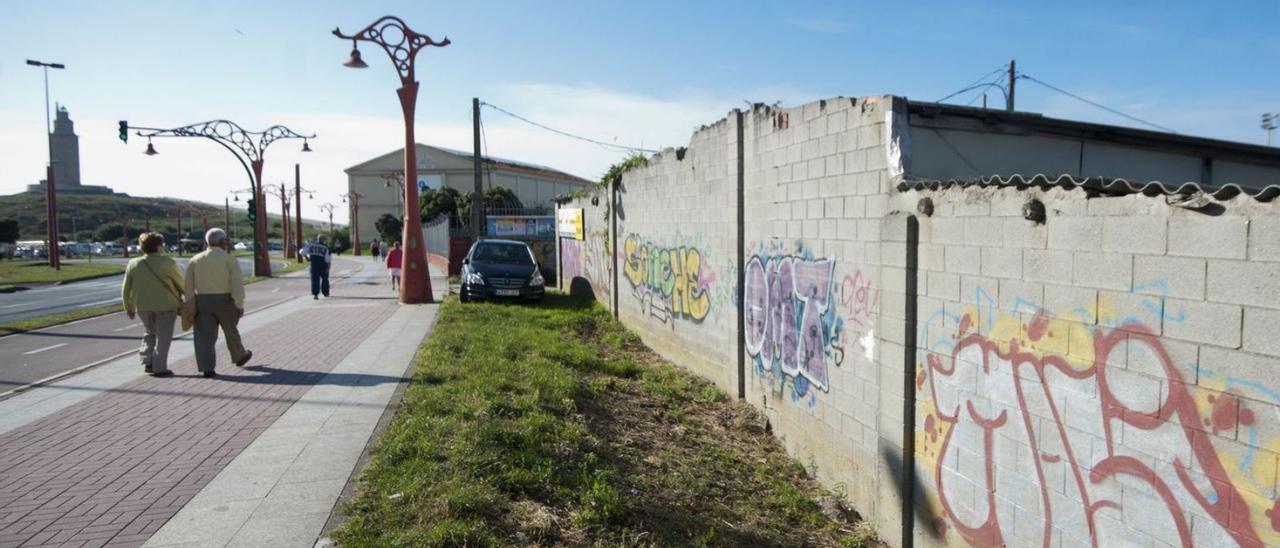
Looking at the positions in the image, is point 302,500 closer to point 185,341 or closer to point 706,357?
point 706,357

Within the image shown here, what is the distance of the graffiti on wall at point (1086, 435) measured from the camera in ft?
10.00

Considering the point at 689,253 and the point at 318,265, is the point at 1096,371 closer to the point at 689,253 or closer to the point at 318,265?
the point at 689,253

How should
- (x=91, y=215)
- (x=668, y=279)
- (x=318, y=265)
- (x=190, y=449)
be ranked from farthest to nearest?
(x=91, y=215) → (x=318, y=265) → (x=668, y=279) → (x=190, y=449)

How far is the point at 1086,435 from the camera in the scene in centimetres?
374

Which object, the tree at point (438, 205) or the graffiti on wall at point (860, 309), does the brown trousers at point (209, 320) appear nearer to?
the graffiti on wall at point (860, 309)

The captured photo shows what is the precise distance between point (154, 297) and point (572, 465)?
16.9 feet

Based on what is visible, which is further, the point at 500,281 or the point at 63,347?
the point at 500,281

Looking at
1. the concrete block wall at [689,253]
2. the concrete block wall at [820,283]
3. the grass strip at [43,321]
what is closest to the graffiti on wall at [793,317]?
the concrete block wall at [820,283]

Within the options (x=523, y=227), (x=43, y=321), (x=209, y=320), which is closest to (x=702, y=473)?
(x=209, y=320)

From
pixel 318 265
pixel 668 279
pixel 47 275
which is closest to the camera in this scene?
pixel 668 279

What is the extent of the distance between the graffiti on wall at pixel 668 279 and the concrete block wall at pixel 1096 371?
490 centimetres

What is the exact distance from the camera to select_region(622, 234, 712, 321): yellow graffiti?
1016 cm

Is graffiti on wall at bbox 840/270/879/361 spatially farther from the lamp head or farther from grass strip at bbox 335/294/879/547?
the lamp head

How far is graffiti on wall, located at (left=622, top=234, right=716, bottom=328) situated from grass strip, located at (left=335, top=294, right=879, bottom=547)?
1021 mm
